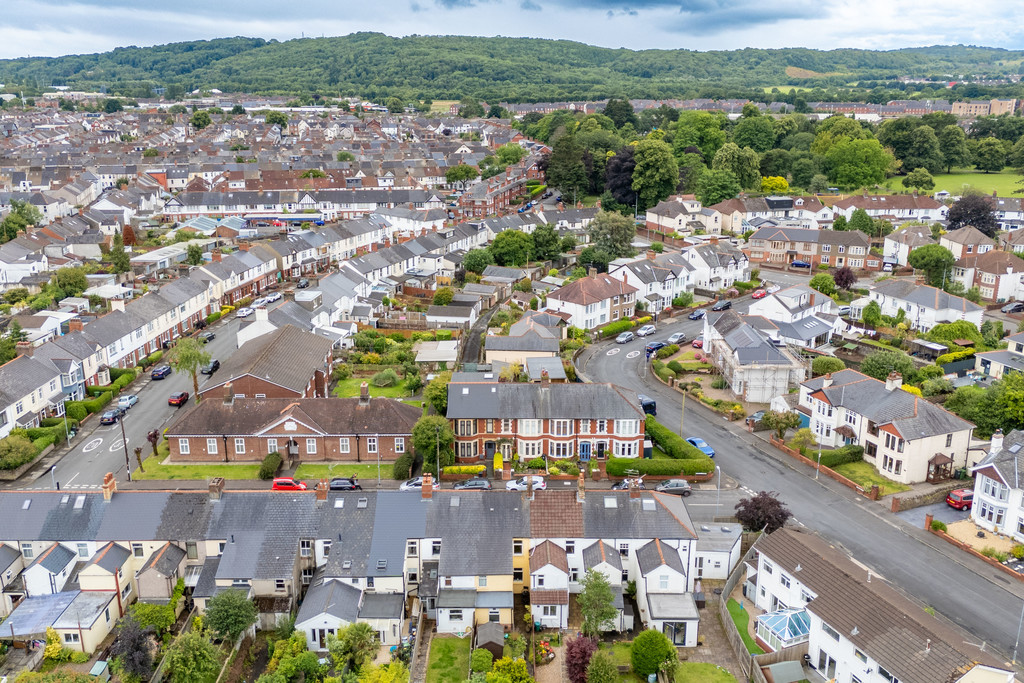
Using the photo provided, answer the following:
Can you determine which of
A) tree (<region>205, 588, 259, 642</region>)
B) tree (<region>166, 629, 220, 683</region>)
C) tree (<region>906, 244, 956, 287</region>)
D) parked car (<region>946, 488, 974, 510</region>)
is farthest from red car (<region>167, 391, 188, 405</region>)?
tree (<region>906, 244, 956, 287</region>)

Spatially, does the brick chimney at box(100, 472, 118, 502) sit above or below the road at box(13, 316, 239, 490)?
above

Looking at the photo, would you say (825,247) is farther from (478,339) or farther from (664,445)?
(664,445)

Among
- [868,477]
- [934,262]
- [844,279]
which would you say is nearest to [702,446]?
[868,477]

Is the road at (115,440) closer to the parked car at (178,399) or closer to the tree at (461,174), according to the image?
the parked car at (178,399)

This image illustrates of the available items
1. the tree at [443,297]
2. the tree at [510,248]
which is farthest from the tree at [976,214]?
the tree at [443,297]

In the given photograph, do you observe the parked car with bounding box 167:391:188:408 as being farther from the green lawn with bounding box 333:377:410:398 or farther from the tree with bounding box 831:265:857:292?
the tree with bounding box 831:265:857:292

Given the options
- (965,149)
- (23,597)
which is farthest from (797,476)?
(965,149)

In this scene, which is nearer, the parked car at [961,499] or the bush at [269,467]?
the parked car at [961,499]
